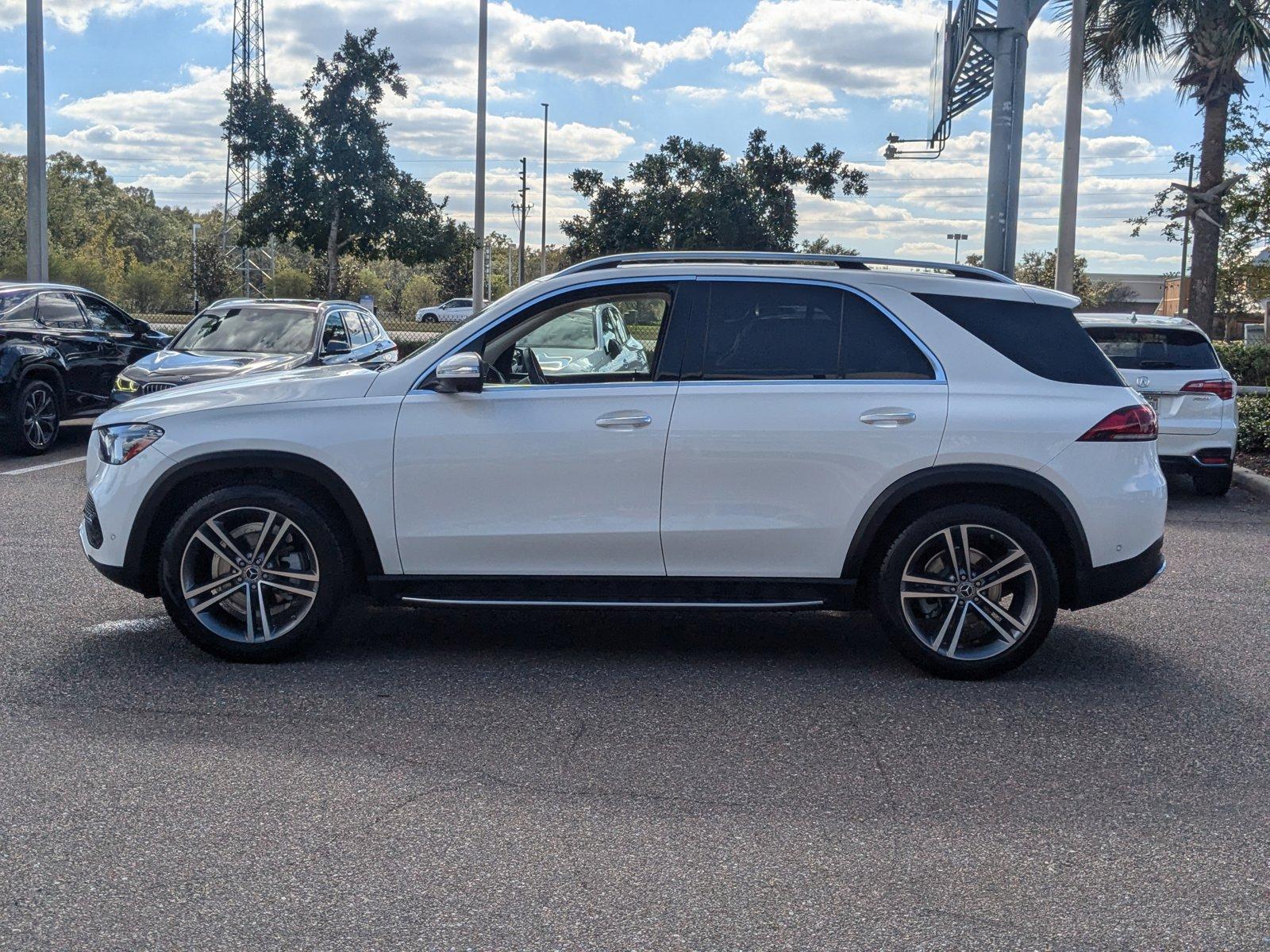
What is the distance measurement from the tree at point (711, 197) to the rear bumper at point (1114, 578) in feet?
144

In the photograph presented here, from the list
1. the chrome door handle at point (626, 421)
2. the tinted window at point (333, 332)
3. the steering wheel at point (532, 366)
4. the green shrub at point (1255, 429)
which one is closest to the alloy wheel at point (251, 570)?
the steering wheel at point (532, 366)

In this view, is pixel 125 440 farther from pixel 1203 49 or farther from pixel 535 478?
pixel 1203 49

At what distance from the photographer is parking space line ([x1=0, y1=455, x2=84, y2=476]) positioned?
12.4m

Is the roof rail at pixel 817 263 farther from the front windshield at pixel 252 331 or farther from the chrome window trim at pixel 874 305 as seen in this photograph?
the front windshield at pixel 252 331

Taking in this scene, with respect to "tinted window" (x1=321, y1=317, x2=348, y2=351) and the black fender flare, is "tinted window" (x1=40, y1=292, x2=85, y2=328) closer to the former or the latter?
"tinted window" (x1=321, y1=317, x2=348, y2=351)

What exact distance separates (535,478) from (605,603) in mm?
624

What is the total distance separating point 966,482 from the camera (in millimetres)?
5758

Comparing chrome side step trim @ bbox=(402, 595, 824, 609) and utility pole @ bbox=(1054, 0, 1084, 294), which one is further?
utility pole @ bbox=(1054, 0, 1084, 294)

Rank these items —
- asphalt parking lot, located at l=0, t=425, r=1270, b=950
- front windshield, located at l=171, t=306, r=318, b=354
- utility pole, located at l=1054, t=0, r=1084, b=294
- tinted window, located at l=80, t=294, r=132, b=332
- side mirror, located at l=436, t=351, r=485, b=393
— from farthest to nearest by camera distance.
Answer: utility pole, located at l=1054, t=0, r=1084, b=294 → tinted window, located at l=80, t=294, r=132, b=332 → front windshield, located at l=171, t=306, r=318, b=354 → side mirror, located at l=436, t=351, r=485, b=393 → asphalt parking lot, located at l=0, t=425, r=1270, b=950

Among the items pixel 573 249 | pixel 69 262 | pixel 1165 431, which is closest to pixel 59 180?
pixel 69 262

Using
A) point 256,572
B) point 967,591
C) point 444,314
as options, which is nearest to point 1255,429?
point 967,591

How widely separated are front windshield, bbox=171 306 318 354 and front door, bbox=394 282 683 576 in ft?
26.8

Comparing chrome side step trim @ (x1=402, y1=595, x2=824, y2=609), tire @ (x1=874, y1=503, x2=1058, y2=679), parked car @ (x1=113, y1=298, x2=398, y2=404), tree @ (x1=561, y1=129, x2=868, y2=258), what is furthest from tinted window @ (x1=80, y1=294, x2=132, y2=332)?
tree @ (x1=561, y1=129, x2=868, y2=258)

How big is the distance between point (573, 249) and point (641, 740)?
163 ft
